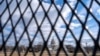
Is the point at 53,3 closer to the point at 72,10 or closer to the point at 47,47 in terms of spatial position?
the point at 72,10

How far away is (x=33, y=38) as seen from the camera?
3857 millimetres

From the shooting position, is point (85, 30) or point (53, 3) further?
point (53, 3)

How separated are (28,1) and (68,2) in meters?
0.83

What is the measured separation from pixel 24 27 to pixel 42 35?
460mm

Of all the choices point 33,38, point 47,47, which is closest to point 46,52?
point 47,47

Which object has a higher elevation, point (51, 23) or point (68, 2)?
point (68, 2)

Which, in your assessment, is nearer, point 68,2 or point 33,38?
point 68,2

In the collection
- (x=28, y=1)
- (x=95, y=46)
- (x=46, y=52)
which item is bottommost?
(x=46, y=52)

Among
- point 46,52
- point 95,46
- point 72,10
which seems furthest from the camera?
point 46,52

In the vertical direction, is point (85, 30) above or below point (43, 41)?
above

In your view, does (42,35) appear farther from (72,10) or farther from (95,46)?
(95,46)

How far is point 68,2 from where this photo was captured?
349 cm

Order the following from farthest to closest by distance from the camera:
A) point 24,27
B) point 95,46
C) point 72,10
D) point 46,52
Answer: point 24,27 < point 46,52 < point 72,10 < point 95,46

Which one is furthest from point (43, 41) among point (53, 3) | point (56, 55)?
point (53, 3)
